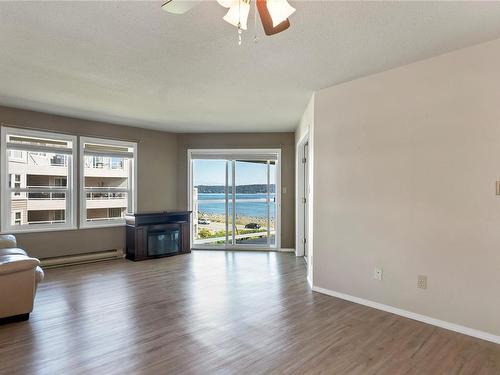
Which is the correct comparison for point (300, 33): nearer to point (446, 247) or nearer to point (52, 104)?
point (446, 247)

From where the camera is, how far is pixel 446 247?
276cm

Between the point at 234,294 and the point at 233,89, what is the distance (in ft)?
7.77

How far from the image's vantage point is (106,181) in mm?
5598

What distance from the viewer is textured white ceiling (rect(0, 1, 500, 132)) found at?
83.4 inches

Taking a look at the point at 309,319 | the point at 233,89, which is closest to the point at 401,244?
the point at 309,319

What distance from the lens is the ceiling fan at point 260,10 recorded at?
1558 mm

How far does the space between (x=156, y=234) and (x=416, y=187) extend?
4256 millimetres

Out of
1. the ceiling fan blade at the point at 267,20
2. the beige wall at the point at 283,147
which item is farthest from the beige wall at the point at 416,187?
the beige wall at the point at 283,147

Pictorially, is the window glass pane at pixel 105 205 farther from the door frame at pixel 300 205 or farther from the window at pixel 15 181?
the door frame at pixel 300 205

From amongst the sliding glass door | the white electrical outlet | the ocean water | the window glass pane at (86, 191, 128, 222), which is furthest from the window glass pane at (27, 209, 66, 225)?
the white electrical outlet

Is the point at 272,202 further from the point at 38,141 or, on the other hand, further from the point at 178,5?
the point at 178,5

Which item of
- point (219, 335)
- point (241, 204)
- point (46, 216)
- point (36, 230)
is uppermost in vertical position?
point (241, 204)

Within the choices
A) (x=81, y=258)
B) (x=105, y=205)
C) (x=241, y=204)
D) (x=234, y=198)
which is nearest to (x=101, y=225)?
(x=105, y=205)

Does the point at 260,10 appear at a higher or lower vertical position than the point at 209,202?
higher
